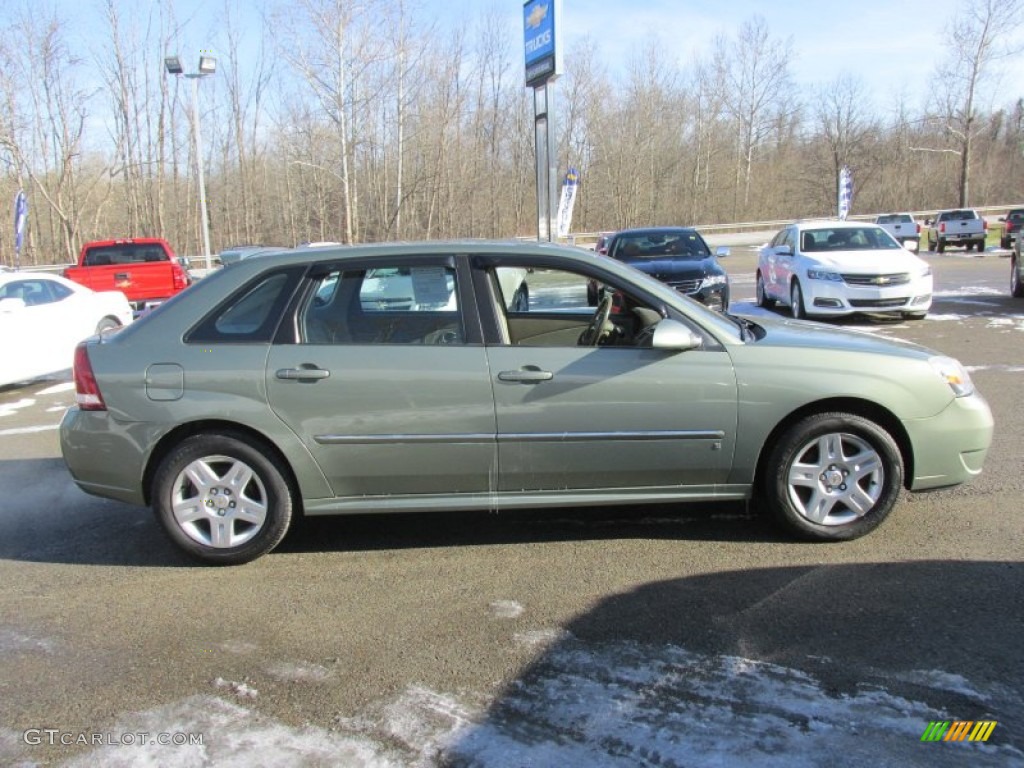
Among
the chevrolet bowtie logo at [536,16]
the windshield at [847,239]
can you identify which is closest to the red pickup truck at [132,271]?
the windshield at [847,239]

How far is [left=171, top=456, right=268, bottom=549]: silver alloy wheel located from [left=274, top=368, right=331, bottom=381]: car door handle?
0.51 metres

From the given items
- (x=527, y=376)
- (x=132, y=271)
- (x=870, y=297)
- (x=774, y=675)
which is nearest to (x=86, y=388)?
(x=527, y=376)

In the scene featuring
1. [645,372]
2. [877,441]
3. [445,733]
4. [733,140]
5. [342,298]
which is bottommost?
[445,733]

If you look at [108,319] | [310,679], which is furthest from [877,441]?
[108,319]

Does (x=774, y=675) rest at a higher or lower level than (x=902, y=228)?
lower

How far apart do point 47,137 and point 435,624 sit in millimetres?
44531

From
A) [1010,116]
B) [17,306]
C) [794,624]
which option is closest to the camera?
[794,624]

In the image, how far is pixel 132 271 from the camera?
15.9m

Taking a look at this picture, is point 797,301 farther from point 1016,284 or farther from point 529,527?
point 529,527

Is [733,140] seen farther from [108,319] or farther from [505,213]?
[108,319]

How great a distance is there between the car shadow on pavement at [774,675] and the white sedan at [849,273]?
8.68 m

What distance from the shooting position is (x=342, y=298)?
13.6 feet

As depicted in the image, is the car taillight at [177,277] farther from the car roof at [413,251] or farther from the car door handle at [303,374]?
the car door handle at [303,374]

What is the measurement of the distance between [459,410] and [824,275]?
9.62m
